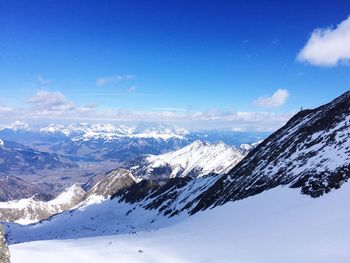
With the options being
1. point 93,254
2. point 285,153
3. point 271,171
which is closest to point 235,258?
point 93,254

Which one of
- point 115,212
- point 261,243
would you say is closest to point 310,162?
point 261,243

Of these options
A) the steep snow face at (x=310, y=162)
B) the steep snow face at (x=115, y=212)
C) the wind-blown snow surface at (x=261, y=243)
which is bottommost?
the steep snow face at (x=115, y=212)

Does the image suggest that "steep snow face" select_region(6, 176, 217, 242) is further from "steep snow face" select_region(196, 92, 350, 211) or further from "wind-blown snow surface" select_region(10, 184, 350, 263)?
"wind-blown snow surface" select_region(10, 184, 350, 263)

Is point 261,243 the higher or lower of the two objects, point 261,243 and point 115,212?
the higher

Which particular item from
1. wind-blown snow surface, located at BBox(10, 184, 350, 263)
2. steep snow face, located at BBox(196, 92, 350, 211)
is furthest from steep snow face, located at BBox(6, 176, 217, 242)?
wind-blown snow surface, located at BBox(10, 184, 350, 263)

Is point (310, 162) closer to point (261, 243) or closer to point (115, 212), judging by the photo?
point (261, 243)

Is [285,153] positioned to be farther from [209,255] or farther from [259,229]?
[209,255]

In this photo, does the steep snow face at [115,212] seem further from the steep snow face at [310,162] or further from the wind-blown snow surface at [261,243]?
the wind-blown snow surface at [261,243]

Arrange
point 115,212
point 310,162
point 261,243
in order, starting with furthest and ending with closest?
point 115,212
point 310,162
point 261,243

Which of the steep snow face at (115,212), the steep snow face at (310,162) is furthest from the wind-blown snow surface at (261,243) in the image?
the steep snow face at (115,212)
